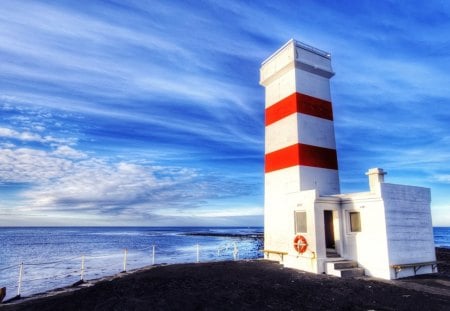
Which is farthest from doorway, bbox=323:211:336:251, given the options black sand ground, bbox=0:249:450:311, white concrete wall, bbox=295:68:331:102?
white concrete wall, bbox=295:68:331:102

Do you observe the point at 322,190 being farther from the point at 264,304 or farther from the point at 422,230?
the point at 264,304

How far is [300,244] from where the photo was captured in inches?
496

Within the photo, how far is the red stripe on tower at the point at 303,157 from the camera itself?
14566 millimetres

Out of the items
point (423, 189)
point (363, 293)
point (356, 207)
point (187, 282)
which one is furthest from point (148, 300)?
point (423, 189)

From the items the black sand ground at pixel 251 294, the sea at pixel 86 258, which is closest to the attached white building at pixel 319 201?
the black sand ground at pixel 251 294

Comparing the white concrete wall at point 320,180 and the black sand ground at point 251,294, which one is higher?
the white concrete wall at point 320,180

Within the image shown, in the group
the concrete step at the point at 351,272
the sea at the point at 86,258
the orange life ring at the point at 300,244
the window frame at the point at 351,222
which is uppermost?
the window frame at the point at 351,222

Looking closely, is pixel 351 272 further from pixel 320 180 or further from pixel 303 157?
pixel 303 157

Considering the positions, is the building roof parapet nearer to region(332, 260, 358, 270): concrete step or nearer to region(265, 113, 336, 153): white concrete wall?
region(265, 113, 336, 153): white concrete wall

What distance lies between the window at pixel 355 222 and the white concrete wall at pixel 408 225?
1176 mm

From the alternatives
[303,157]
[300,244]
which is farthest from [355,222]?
[303,157]

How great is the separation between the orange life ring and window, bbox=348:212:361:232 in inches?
82.3

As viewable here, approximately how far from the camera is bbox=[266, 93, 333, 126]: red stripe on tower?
49.7ft

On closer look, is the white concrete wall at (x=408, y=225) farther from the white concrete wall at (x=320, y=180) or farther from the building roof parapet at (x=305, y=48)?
the building roof parapet at (x=305, y=48)
